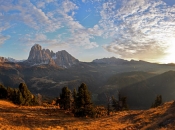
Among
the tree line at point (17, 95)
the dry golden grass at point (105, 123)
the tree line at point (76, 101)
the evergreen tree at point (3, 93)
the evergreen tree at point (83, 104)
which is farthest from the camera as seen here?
the evergreen tree at point (3, 93)

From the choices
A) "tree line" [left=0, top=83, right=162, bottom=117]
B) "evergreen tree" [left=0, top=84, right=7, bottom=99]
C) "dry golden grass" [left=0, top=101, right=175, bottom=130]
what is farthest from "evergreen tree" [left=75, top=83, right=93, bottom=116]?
"evergreen tree" [left=0, top=84, right=7, bottom=99]

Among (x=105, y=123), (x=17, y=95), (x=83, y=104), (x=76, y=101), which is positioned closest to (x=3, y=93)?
(x=17, y=95)

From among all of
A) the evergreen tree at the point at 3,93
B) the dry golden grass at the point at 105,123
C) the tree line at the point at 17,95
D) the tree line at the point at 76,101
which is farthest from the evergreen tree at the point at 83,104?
the evergreen tree at the point at 3,93

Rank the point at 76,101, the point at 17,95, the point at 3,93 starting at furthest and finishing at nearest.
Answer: the point at 3,93
the point at 17,95
the point at 76,101

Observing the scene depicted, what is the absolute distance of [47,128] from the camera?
34.0 metres

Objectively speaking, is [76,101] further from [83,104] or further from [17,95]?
[17,95]

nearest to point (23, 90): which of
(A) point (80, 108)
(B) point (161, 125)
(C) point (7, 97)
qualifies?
(C) point (7, 97)

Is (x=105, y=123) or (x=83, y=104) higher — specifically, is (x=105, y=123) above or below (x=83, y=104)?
below

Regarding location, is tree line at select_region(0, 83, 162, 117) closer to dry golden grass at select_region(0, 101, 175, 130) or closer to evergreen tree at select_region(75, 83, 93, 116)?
evergreen tree at select_region(75, 83, 93, 116)

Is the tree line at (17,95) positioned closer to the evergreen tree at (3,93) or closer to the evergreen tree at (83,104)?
the evergreen tree at (3,93)

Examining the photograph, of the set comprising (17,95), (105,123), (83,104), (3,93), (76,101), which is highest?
(3,93)

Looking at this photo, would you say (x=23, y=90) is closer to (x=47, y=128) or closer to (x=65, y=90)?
(x=65, y=90)

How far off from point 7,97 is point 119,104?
6318cm

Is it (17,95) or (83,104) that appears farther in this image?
(17,95)
